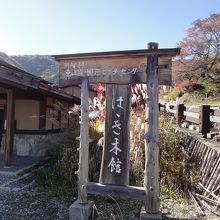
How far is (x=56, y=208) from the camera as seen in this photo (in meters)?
5.74

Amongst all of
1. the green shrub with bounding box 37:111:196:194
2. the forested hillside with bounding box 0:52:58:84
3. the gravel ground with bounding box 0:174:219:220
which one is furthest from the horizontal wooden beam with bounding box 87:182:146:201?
the forested hillside with bounding box 0:52:58:84

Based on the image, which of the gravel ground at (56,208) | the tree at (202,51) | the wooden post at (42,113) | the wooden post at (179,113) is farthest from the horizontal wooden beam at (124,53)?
the tree at (202,51)

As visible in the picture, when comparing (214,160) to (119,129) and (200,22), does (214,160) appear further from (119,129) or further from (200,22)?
(200,22)

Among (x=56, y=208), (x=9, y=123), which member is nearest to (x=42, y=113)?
(x=9, y=123)

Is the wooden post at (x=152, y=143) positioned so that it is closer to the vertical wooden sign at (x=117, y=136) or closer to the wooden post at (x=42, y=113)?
the vertical wooden sign at (x=117, y=136)

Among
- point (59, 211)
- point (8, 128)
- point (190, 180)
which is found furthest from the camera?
point (8, 128)

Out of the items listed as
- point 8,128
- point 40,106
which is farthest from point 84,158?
point 40,106

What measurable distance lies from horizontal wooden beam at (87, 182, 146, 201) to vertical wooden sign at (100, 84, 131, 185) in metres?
0.09

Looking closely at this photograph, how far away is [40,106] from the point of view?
1158 cm

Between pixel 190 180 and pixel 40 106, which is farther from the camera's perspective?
pixel 40 106

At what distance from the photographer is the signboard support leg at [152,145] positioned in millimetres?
4898

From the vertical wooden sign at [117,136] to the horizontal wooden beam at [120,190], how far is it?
0.29ft

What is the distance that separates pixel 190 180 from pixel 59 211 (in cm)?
245

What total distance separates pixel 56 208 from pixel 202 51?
23012 mm
